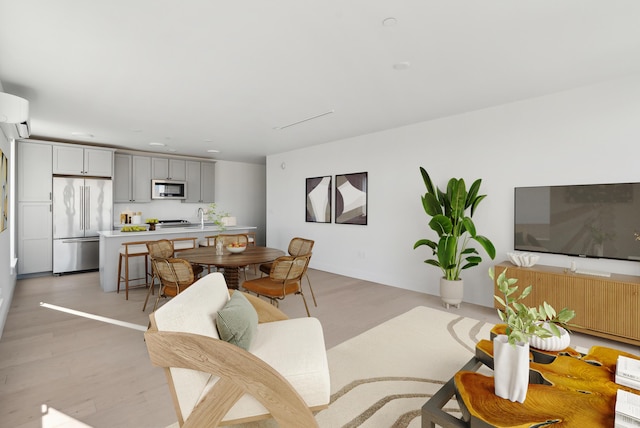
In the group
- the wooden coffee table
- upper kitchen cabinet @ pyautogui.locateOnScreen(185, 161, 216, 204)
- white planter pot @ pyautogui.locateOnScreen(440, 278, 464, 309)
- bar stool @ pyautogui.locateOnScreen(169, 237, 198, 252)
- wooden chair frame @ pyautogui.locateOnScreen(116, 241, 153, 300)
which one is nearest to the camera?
the wooden coffee table

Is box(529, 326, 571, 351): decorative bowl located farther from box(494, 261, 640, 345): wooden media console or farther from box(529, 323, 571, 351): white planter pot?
box(494, 261, 640, 345): wooden media console

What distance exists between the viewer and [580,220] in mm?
3326

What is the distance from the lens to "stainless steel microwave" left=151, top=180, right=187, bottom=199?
7004mm

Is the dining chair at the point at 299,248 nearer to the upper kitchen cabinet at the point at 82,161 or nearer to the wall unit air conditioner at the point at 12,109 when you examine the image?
the wall unit air conditioner at the point at 12,109

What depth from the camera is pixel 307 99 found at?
368 cm

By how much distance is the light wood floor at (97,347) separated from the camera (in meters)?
1.97

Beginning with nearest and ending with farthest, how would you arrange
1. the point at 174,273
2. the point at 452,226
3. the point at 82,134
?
the point at 174,273 < the point at 452,226 < the point at 82,134

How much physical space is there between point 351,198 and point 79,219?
5262 mm

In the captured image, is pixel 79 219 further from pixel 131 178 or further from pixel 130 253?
pixel 130 253

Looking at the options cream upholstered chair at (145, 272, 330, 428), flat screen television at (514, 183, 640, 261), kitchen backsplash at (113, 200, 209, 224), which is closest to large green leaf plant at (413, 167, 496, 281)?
flat screen television at (514, 183, 640, 261)

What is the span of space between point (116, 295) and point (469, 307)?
16.3ft

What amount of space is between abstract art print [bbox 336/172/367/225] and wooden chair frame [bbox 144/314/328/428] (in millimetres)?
4229

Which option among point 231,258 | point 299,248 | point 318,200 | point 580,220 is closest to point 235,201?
point 318,200

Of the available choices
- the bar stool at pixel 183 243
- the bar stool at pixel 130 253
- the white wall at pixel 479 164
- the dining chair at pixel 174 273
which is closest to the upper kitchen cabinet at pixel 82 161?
the bar stool at pixel 130 253
